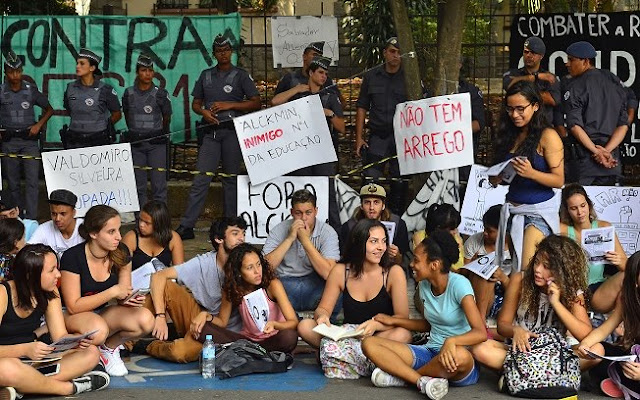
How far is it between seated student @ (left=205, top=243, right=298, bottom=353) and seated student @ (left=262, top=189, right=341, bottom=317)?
3.32ft

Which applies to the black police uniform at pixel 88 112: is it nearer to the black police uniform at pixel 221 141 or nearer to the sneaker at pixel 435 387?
the black police uniform at pixel 221 141

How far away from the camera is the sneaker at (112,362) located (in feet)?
27.4

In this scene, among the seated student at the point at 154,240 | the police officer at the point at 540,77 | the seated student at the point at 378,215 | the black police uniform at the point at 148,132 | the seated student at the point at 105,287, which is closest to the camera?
the seated student at the point at 105,287

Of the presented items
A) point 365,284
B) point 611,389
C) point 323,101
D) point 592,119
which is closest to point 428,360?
point 365,284

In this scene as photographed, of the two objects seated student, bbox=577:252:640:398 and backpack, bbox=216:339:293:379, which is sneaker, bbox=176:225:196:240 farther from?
seated student, bbox=577:252:640:398

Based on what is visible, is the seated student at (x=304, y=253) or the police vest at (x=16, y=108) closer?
the seated student at (x=304, y=253)

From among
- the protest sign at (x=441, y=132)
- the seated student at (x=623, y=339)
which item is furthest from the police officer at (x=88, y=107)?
the seated student at (x=623, y=339)

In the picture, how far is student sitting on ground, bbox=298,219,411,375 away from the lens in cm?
849

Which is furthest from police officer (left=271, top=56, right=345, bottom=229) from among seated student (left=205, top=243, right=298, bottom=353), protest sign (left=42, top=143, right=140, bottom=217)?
seated student (left=205, top=243, right=298, bottom=353)

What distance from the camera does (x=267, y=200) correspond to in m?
11.2

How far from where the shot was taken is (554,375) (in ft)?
24.9

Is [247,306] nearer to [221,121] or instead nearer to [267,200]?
[267,200]

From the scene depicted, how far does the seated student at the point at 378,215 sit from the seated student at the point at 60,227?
7.03 ft

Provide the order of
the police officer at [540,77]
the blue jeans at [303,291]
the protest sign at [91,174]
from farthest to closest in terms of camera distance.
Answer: the protest sign at [91,174] < the police officer at [540,77] < the blue jeans at [303,291]
